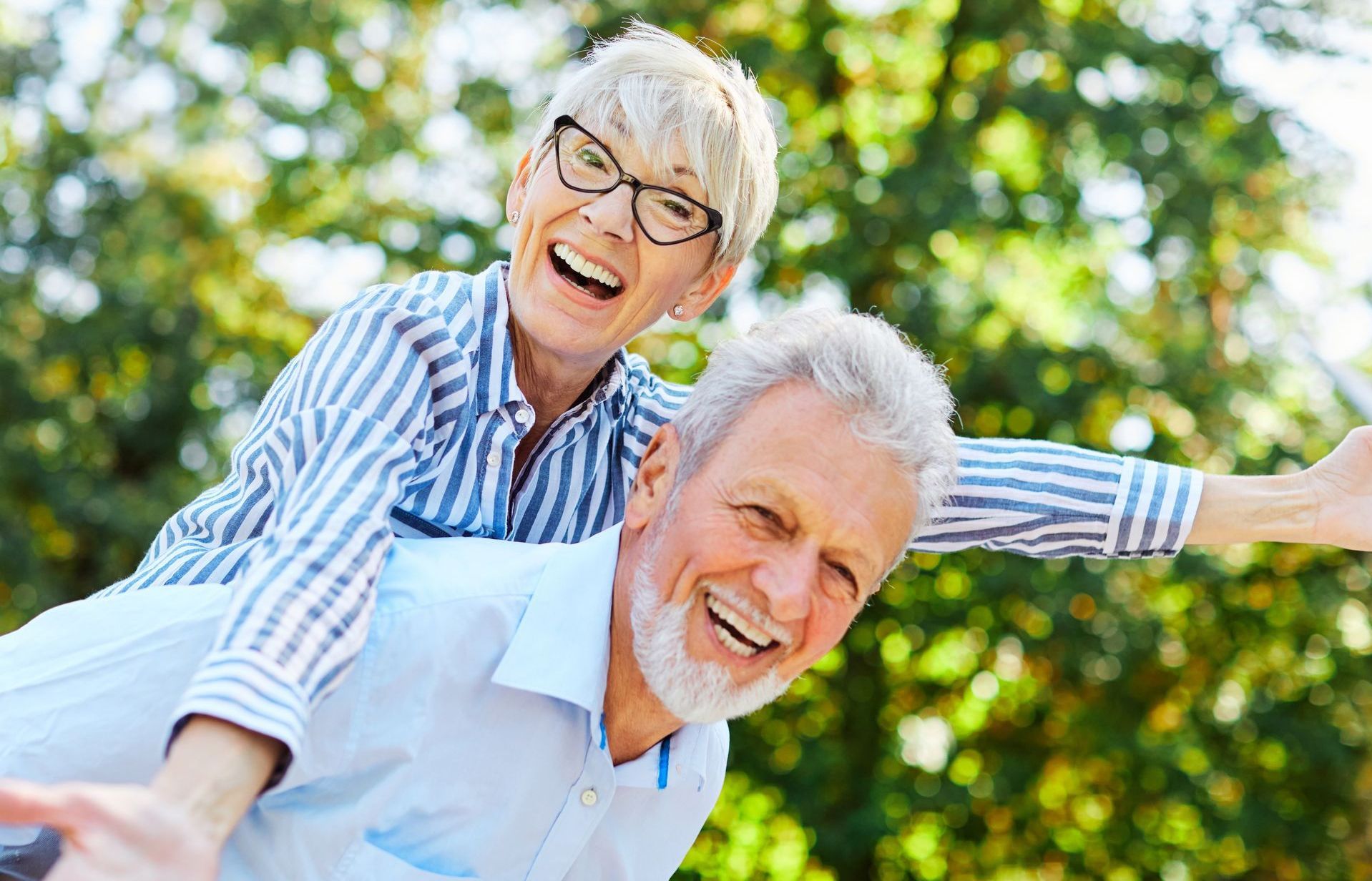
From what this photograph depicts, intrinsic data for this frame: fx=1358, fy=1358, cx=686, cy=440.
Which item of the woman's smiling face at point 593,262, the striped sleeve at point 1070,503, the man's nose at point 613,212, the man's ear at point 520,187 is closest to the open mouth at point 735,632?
the striped sleeve at point 1070,503

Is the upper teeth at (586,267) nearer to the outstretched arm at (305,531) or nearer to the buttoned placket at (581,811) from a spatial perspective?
the outstretched arm at (305,531)

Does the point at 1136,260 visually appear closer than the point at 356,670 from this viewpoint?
No

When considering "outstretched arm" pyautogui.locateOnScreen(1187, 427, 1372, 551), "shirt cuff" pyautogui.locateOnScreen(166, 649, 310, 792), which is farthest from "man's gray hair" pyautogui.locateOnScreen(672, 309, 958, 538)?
"shirt cuff" pyautogui.locateOnScreen(166, 649, 310, 792)

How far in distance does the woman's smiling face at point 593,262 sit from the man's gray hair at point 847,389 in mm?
377

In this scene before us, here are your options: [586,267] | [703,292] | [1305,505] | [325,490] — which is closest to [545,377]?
[586,267]

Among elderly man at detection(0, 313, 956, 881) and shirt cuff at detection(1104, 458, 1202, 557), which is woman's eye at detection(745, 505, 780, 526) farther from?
shirt cuff at detection(1104, 458, 1202, 557)

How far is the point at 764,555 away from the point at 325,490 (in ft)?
2.05

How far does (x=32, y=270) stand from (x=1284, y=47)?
926 centimetres

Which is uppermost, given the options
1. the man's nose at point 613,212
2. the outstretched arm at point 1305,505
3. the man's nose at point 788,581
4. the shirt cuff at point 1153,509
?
the man's nose at point 613,212

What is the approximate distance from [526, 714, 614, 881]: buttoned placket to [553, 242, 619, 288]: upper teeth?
0.86 metres

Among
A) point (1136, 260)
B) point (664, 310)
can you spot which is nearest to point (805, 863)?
point (1136, 260)

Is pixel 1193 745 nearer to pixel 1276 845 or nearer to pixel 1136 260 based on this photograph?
pixel 1276 845

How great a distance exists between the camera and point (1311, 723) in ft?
27.5

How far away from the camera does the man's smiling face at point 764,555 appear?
1967 mm
